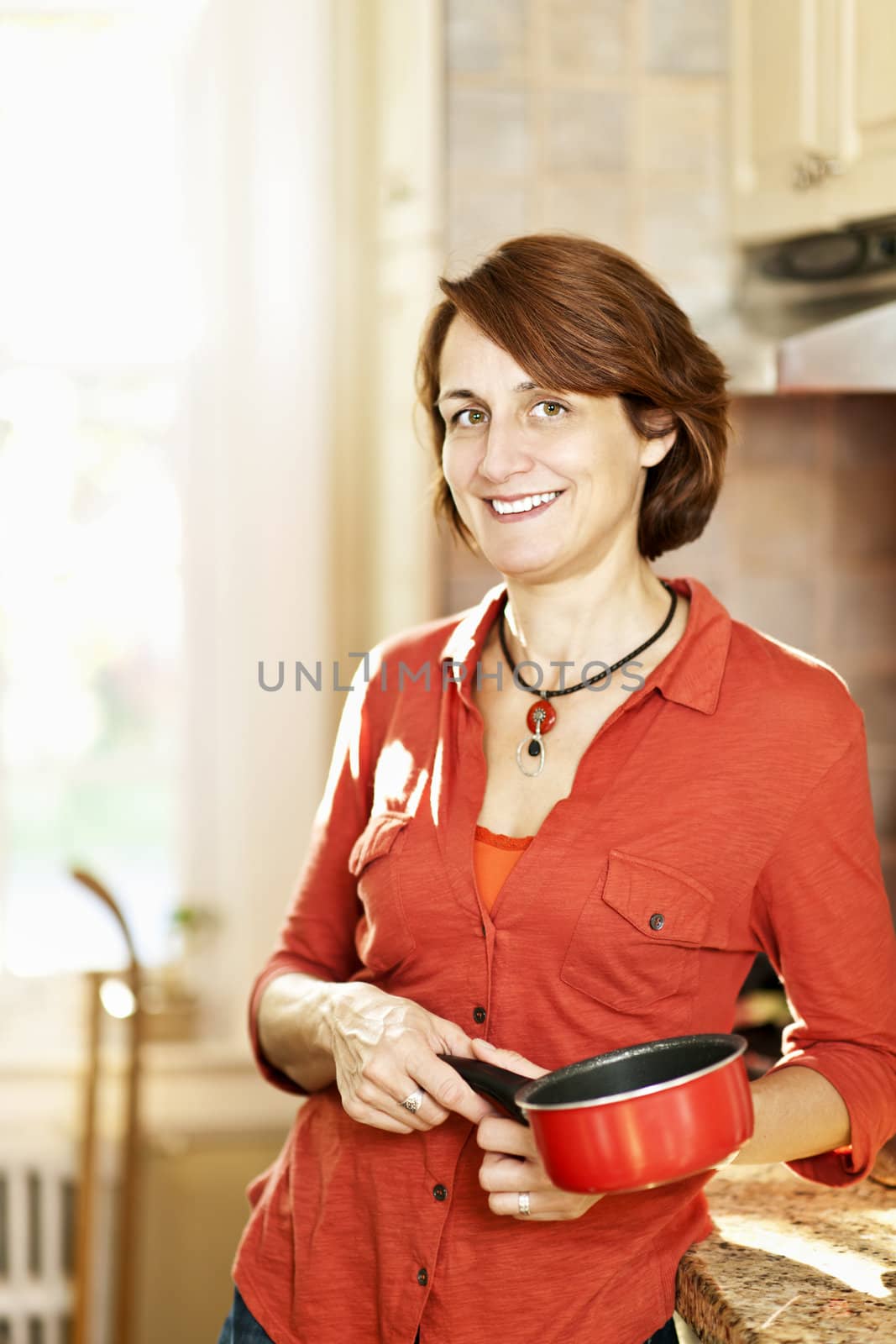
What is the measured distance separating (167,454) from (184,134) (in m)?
0.49

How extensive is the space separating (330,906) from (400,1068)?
0.93 feet

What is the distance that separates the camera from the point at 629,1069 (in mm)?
879

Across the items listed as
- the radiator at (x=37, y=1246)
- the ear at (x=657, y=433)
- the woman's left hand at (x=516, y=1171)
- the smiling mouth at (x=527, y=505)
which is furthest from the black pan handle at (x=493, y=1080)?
the radiator at (x=37, y=1246)

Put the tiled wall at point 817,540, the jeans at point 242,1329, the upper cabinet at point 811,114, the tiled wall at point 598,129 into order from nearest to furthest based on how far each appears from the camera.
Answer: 1. the jeans at point 242,1329
2. the upper cabinet at point 811,114
3. the tiled wall at point 598,129
4. the tiled wall at point 817,540

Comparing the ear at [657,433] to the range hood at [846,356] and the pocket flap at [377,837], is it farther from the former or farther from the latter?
the pocket flap at [377,837]

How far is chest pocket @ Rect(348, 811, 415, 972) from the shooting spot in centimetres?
111

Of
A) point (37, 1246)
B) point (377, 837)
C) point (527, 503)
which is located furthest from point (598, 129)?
point (37, 1246)

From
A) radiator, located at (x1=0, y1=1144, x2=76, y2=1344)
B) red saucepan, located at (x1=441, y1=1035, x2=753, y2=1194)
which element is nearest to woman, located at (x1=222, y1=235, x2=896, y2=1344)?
red saucepan, located at (x1=441, y1=1035, x2=753, y2=1194)

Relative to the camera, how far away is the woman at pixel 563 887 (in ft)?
3.36

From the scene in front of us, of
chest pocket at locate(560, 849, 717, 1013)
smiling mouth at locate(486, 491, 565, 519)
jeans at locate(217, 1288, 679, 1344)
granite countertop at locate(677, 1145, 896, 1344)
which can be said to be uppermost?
smiling mouth at locate(486, 491, 565, 519)

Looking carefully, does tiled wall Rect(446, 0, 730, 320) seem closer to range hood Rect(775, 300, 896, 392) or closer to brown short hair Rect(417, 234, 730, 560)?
range hood Rect(775, 300, 896, 392)

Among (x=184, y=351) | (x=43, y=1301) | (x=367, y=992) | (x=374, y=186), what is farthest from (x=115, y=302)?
(x=43, y=1301)

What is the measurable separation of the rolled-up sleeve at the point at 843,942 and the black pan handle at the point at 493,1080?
255 mm

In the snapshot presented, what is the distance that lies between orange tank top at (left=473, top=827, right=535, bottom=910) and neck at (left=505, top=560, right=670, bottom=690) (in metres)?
0.16
